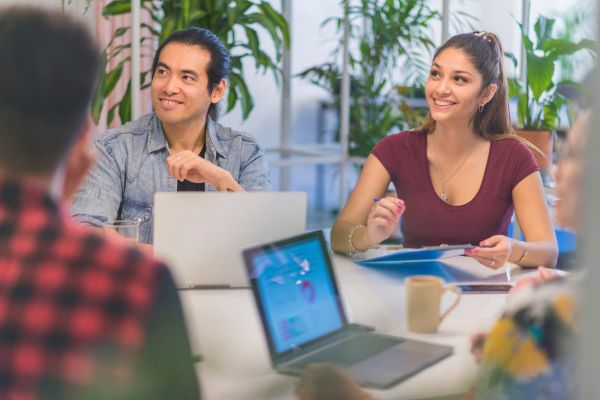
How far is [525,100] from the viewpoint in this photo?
3.86 meters

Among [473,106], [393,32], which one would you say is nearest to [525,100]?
[393,32]

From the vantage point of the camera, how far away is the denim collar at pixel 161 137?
2422mm

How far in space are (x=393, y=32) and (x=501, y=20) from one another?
0.97 m

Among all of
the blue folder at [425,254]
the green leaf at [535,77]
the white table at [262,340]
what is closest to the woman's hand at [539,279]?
the white table at [262,340]

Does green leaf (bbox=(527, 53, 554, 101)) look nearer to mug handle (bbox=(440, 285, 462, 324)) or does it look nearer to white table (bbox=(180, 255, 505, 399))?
mug handle (bbox=(440, 285, 462, 324))

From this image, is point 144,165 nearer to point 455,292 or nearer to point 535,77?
point 455,292

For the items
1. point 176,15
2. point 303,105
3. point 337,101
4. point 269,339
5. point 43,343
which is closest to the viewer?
point 43,343

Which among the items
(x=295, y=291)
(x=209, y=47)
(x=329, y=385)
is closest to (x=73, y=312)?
(x=329, y=385)

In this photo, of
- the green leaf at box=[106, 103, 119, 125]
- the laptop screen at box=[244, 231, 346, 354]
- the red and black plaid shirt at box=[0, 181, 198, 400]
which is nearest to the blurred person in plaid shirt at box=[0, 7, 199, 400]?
the red and black plaid shirt at box=[0, 181, 198, 400]

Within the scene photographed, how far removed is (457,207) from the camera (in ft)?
8.20

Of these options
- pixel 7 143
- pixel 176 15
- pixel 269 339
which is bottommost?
pixel 269 339

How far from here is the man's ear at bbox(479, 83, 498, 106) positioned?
2570 millimetres

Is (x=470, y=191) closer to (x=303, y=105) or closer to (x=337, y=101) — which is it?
(x=337, y=101)

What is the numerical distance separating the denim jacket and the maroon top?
393 mm
